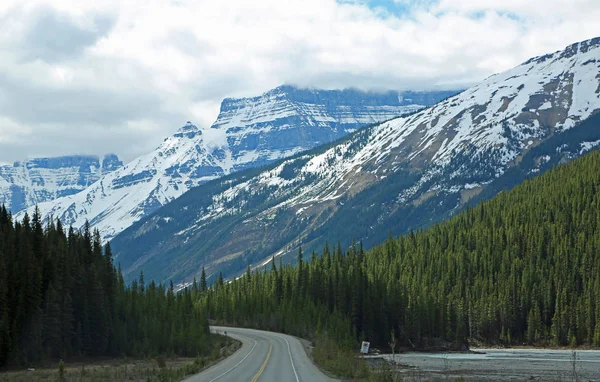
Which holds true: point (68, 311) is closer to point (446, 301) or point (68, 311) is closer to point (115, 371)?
point (115, 371)

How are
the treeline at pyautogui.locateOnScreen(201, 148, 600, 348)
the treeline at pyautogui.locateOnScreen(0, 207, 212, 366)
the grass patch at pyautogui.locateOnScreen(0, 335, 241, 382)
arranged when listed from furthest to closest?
the treeline at pyautogui.locateOnScreen(201, 148, 600, 348), the treeline at pyautogui.locateOnScreen(0, 207, 212, 366), the grass patch at pyautogui.locateOnScreen(0, 335, 241, 382)

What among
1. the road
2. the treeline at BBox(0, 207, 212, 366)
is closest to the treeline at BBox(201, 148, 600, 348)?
the road

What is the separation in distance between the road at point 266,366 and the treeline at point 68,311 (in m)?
8.28

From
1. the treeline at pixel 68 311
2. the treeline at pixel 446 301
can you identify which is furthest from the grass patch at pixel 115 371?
the treeline at pixel 446 301

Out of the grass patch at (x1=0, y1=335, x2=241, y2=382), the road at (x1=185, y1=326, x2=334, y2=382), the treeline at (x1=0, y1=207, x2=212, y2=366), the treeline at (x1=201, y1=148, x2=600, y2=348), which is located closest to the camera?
the road at (x1=185, y1=326, x2=334, y2=382)

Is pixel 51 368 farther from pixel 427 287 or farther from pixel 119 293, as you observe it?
pixel 427 287

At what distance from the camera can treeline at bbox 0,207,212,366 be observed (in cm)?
8556

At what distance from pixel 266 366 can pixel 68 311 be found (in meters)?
27.4

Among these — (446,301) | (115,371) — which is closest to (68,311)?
(115,371)

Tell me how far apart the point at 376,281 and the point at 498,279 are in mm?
36284

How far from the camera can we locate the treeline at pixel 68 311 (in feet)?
281

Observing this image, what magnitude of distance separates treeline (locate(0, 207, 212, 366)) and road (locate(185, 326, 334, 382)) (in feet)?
27.2

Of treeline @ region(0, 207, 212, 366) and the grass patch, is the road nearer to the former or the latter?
the grass patch

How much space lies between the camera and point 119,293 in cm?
12044
